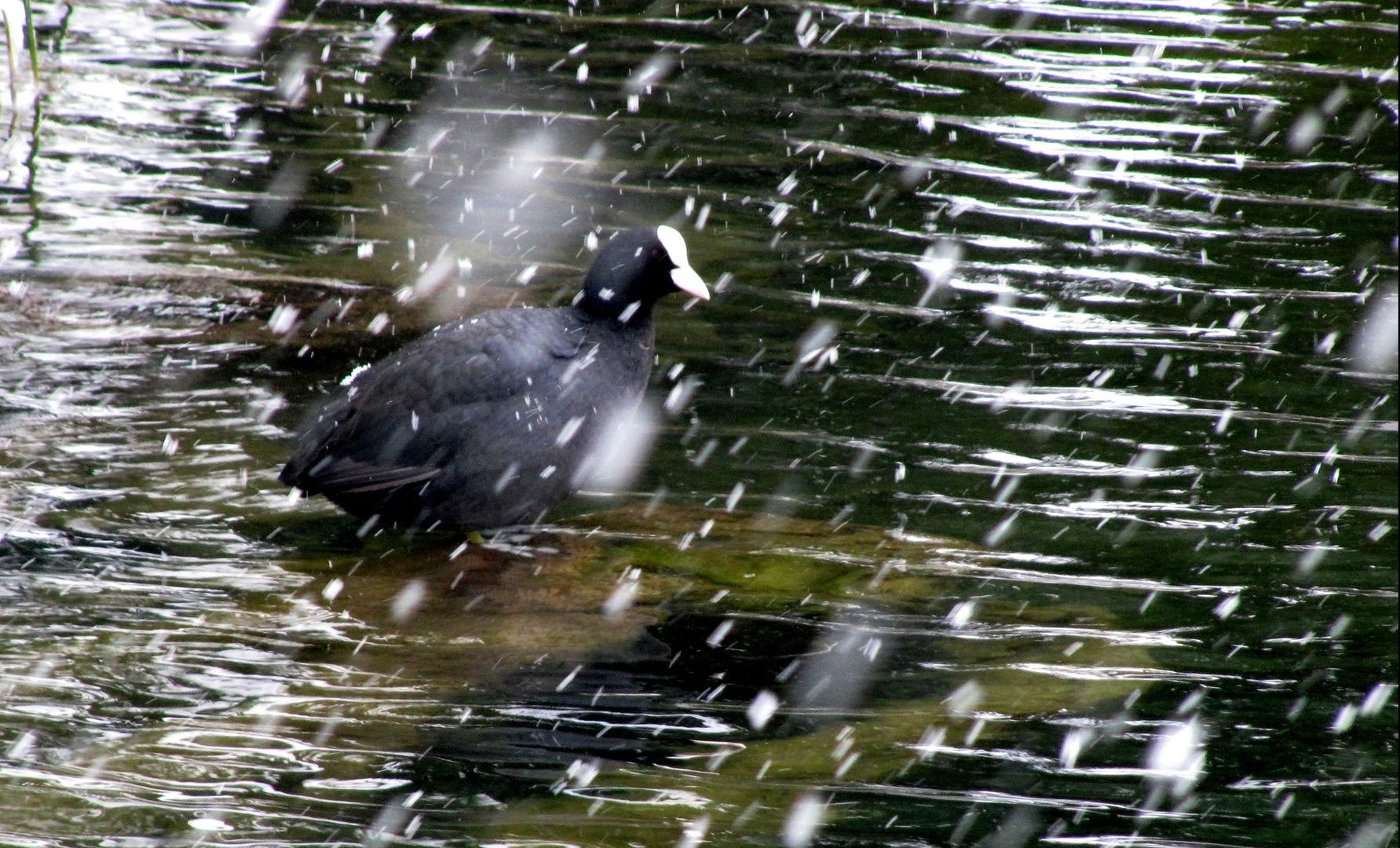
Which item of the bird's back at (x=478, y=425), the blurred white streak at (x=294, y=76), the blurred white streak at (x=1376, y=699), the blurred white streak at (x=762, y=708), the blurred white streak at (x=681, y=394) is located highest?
the blurred white streak at (x=294, y=76)

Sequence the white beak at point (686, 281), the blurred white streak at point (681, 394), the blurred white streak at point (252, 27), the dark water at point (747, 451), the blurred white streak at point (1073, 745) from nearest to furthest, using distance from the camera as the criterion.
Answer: the dark water at point (747, 451), the blurred white streak at point (1073, 745), the white beak at point (686, 281), the blurred white streak at point (681, 394), the blurred white streak at point (252, 27)

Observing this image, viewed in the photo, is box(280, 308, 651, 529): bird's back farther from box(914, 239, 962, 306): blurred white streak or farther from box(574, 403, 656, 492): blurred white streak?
box(914, 239, 962, 306): blurred white streak

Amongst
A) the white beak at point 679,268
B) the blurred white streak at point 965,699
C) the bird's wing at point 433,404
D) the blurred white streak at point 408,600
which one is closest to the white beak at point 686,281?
the white beak at point 679,268

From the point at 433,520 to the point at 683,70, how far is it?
288 inches

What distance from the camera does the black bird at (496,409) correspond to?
18.9ft

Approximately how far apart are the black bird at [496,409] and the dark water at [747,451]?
0.32 m

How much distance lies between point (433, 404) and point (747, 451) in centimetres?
169

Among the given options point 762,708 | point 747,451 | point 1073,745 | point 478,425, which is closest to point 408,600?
point 478,425

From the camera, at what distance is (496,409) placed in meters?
5.76

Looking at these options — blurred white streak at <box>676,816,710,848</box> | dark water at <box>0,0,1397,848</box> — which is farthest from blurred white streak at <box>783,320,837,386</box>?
blurred white streak at <box>676,816,710,848</box>

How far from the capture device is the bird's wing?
228 inches

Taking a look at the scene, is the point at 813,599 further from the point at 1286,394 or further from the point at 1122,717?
the point at 1286,394

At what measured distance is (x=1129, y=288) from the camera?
28.7 feet

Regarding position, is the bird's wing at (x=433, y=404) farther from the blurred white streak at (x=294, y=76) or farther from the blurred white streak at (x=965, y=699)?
the blurred white streak at (x=294, y=76)
